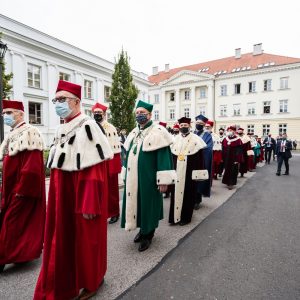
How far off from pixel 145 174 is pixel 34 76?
2266 centimetres

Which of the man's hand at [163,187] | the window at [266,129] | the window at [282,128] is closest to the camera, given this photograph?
the man's hand at [163,187]

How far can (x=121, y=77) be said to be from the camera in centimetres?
2352

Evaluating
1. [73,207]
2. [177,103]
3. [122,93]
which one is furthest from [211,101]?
[73,207]

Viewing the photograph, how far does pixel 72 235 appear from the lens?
264 centimetres

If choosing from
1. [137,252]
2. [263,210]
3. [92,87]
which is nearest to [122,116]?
[92,87]

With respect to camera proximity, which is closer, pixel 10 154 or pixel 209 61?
pixel 10 154

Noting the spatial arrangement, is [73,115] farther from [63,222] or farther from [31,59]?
[31,59]

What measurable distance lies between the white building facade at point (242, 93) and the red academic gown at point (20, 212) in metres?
44.0

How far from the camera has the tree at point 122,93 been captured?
76.8 ft

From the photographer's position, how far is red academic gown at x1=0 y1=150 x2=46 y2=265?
326 centimetres

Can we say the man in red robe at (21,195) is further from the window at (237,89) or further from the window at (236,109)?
the window at (237,89)

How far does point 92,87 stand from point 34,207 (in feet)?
90.7

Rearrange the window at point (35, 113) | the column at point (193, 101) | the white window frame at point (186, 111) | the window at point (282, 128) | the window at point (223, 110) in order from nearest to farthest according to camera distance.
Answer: the window at point (35, 113) → the window at point (282, 128) → the window at point (223, 110) → the column at point (193, 101) → the white window frame at point (186, 111)

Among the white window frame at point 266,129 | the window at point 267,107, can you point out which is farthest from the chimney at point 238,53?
the white window frame at point 266,129
